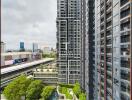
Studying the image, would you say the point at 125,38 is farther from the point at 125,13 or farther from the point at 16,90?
the point at 16,90

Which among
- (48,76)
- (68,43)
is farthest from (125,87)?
(48,76)

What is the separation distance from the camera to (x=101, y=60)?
5406 centimetres

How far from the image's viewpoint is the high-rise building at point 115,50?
35812mm

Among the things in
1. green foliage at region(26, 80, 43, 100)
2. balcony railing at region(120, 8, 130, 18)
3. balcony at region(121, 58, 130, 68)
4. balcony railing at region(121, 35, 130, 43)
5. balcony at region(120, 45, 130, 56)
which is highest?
balcony railing at region(120, 8, 130, 18)

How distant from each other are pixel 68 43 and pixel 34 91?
2628 centimetres

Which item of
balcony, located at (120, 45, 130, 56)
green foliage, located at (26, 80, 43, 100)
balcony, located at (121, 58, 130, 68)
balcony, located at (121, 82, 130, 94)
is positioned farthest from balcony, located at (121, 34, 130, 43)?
green foliage, located at (26, 80, 43, 100)

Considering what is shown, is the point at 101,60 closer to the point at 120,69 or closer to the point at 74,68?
the point at 120,69

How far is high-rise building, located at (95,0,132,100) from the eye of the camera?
35812mm

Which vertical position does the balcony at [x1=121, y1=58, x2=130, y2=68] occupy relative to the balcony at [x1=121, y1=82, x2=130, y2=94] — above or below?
above

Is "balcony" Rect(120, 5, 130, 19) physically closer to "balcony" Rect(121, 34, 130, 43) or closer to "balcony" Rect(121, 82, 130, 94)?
"balcony" Rect(121, 34, 130, 43)

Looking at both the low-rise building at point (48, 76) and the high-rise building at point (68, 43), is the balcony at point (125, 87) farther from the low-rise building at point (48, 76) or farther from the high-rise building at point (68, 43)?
the low-rise building at point (48, 76)

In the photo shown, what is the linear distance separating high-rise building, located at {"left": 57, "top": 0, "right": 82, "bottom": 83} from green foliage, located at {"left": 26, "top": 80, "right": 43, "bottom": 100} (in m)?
17.0

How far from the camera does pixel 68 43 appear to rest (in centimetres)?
9975

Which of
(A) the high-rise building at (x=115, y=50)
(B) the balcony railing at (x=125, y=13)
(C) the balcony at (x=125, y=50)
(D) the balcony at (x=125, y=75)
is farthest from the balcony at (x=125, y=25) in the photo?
(D) the balcony at (x=125, y=75)
